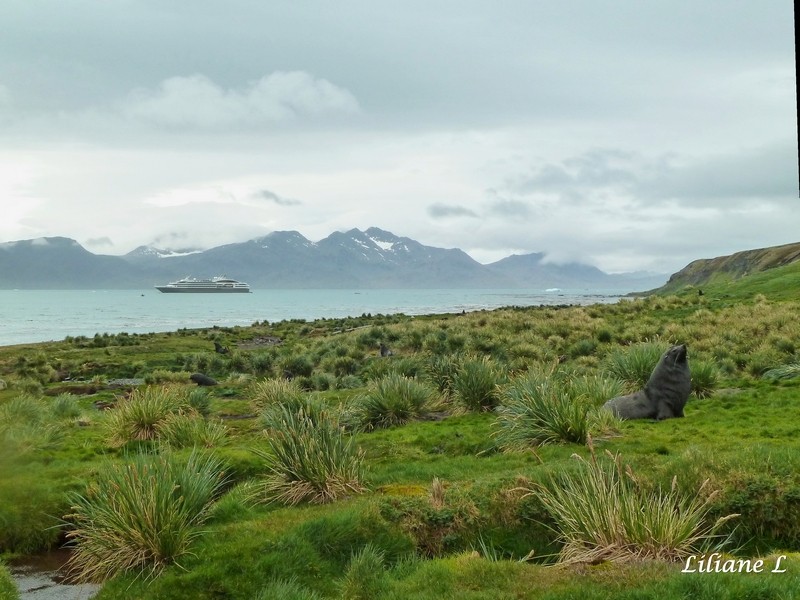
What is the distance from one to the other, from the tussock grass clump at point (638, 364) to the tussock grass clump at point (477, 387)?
327 centimetres

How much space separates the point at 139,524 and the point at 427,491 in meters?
3.70

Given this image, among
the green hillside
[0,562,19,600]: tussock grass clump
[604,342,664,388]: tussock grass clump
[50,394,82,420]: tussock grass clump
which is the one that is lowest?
[0,562,19,600]: tussock grass clump

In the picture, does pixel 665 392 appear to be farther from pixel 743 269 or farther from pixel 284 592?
pixel 743 269

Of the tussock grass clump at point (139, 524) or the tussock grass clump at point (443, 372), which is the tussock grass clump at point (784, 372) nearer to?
the tussock grass clump at point (443, 372)

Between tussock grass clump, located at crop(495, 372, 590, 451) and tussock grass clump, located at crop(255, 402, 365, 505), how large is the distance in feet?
10.4

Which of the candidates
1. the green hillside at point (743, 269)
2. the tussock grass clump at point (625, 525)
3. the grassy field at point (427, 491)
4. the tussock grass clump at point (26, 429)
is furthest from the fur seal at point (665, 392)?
the green hillside at point (743, 269)

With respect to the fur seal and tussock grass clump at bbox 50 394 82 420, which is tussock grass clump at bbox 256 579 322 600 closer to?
the fur seal

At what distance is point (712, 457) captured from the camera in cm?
883

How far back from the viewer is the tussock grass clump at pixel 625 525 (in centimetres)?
724

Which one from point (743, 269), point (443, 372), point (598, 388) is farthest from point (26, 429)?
point (743, 269)

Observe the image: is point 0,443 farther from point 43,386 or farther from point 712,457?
point 43,386

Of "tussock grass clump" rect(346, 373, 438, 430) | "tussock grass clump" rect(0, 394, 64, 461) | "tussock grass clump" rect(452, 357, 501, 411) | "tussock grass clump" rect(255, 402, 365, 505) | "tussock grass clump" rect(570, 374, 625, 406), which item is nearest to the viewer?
"tussock grass clump" rect(255, 402, 365, 505)

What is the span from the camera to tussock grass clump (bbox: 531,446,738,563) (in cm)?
724

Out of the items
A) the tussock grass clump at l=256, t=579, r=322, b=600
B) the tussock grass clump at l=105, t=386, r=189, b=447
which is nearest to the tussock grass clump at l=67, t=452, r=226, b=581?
the tussock grass clump at l=256, t=579, r=322, b=600
